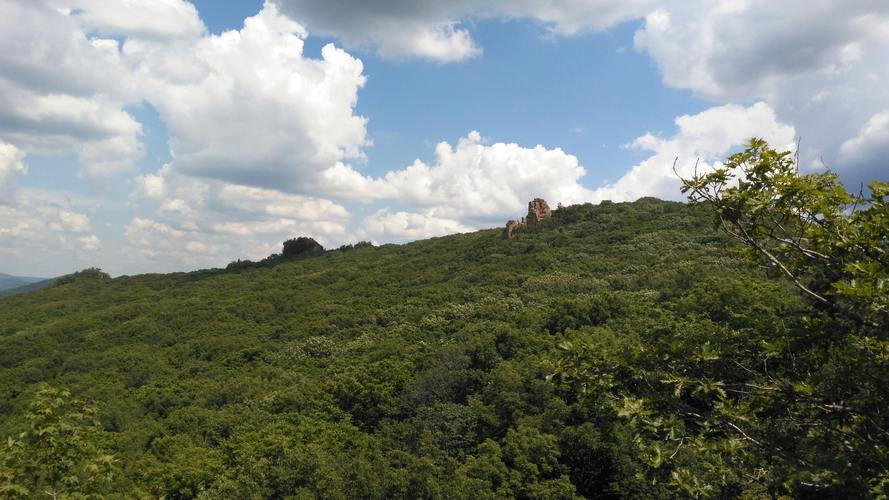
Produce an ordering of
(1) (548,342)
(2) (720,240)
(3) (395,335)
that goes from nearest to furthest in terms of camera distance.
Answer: (1) (548,342) < (3) (395,335) < (2) (720,240)

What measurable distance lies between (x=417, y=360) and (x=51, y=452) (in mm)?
38026

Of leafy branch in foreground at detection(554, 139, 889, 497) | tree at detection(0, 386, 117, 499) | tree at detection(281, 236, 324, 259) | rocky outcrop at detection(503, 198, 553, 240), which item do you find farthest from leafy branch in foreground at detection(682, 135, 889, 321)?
tree at detection(281, 236, 324, 259)

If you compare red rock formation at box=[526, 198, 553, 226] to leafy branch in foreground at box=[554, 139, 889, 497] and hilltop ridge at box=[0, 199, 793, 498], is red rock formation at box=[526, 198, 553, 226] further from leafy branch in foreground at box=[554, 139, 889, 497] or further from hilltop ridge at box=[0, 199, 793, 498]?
leafy branch in foreground at box=[554, 139, 889, 497]

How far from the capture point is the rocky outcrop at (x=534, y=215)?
10156 cm

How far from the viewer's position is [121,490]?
3178cm

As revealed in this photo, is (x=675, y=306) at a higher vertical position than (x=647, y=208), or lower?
lower

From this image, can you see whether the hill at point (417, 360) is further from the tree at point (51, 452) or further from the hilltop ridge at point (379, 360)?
the tree at point (51, 452)

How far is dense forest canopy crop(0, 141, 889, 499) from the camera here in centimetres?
593

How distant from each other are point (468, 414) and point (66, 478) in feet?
86.4

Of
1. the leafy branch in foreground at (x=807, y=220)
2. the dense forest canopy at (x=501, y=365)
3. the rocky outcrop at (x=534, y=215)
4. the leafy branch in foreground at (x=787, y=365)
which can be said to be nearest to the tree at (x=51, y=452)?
the dense forest canopy at (x=501, y=365)

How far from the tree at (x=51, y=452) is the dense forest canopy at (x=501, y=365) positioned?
50 mm

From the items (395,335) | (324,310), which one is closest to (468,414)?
(395,335)

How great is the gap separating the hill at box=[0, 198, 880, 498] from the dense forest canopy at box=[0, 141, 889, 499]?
0.59 feet

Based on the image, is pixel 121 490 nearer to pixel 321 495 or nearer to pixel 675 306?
pixel 321 495
